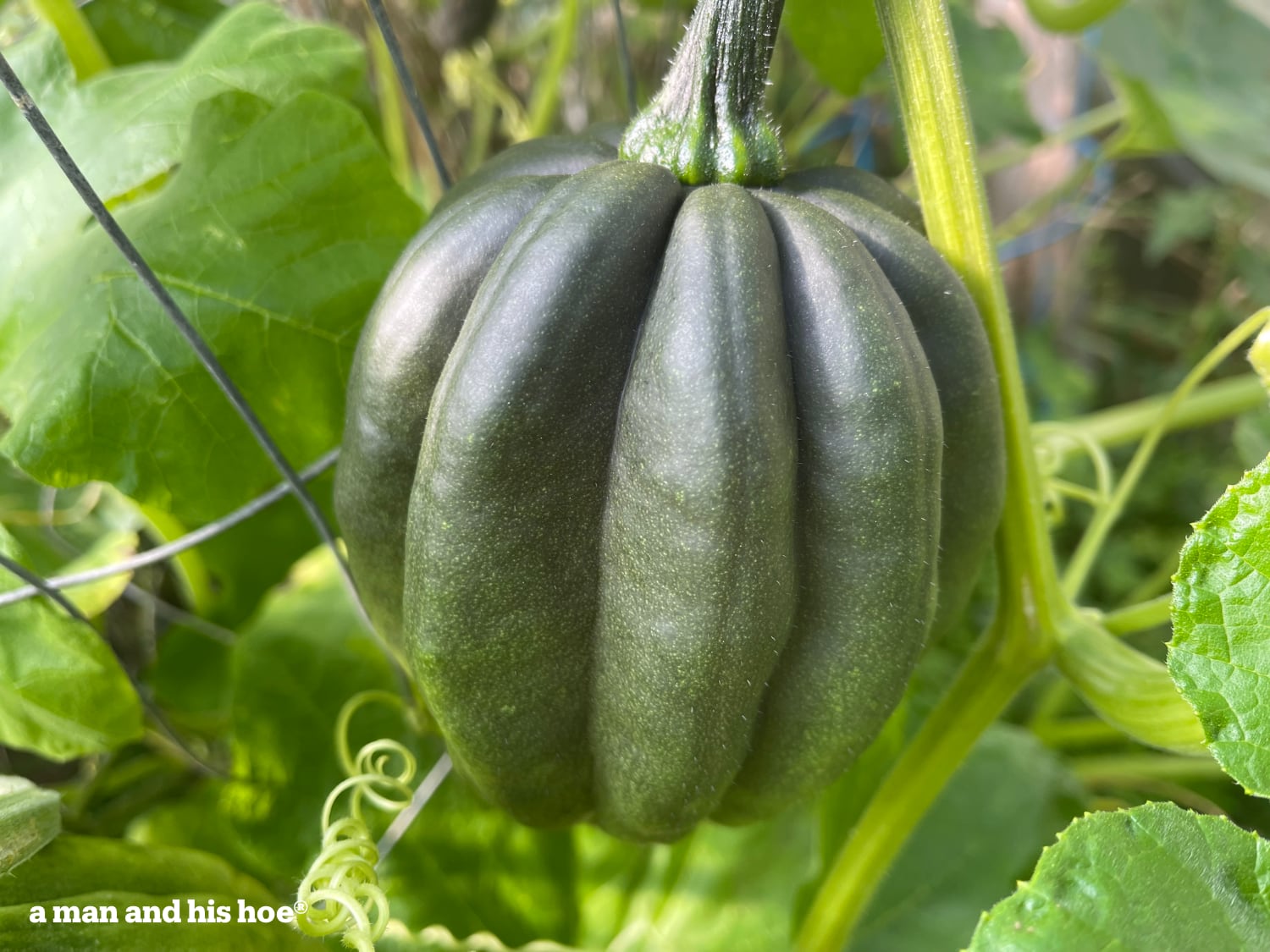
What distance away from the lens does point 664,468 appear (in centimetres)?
51

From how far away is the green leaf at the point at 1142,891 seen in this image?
458 millimetres

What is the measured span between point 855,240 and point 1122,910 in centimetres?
37

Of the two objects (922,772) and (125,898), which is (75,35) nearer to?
(125,898)

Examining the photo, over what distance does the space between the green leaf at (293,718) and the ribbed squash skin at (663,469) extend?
1.11 feet

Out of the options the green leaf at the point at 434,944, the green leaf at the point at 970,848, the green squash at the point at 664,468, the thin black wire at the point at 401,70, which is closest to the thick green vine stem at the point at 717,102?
the green squash at the point at 664,468

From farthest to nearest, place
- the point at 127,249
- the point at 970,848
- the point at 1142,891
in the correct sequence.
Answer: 1. the point at 970,848
2. the point at 127,249
3. the point at 1142,891

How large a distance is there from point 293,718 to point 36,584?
0.32 metres

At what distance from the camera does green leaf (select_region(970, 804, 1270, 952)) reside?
0.46 meters

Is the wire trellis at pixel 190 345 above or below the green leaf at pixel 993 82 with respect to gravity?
above

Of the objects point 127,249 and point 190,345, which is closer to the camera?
point 127,249

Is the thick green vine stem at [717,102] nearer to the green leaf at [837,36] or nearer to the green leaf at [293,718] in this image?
the green leaf at [837,36]

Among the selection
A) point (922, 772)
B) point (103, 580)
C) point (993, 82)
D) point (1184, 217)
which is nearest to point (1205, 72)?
point (993, 82)

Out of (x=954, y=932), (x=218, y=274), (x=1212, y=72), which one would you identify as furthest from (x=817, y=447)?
(x=1212, y=72)

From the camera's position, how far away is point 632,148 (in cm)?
64
